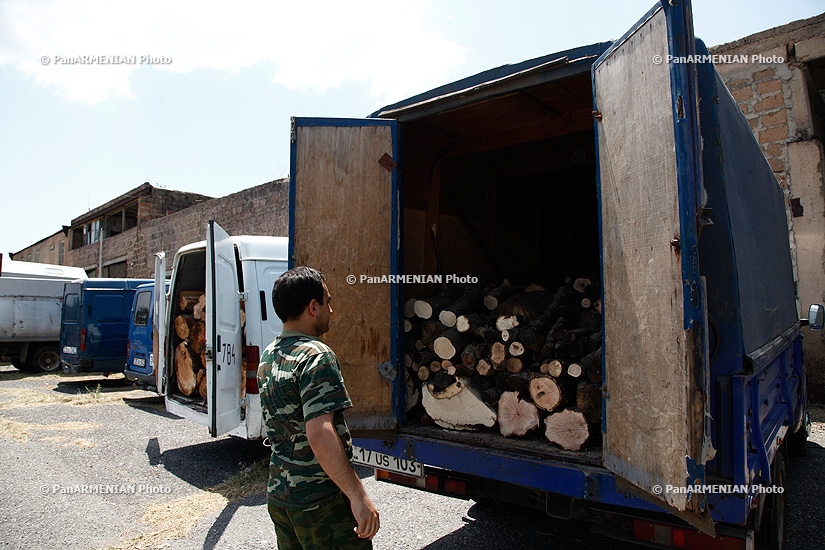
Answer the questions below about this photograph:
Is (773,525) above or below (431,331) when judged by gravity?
below

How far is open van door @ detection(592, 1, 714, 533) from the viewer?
1.92 meters

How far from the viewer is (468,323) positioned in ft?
11.5

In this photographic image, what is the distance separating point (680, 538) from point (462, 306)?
72.2 inches

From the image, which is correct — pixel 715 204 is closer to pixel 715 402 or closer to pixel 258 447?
pixel 715 402

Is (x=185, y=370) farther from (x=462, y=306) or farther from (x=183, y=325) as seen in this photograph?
(x=462, y=306)

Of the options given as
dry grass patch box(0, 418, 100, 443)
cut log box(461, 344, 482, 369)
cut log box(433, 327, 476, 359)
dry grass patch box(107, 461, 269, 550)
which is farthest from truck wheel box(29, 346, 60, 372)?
cut log box(461, 344, 482, 369)

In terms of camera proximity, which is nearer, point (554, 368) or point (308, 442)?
point (308, 442)

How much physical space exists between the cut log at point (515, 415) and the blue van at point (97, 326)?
9.37 metres

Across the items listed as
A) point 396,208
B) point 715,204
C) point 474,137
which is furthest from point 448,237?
point 715,204

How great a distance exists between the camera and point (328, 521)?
1.94 m

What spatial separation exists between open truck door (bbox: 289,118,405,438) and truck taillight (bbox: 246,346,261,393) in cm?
169

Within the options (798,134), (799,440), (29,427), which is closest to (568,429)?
(799,440)

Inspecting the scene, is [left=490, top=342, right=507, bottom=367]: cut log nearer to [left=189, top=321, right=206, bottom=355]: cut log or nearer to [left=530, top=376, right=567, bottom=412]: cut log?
[left=530, top=376, right=567, bottom=412]: cut log

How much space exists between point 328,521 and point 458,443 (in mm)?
1187
